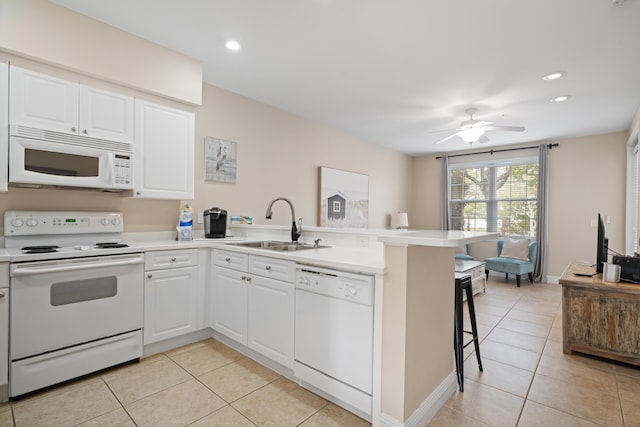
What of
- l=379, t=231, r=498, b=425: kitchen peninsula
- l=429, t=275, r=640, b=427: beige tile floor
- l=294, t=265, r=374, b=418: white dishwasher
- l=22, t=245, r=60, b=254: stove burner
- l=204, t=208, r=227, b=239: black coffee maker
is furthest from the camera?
l=204, t=208, r=227, b=239: black coffee maker

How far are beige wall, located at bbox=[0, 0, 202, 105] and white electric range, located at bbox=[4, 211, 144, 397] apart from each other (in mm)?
1131

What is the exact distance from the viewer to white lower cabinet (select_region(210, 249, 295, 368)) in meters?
2.05

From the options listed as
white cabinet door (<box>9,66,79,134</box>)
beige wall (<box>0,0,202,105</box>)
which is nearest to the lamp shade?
beige wall (<box>0,0,202,105</box>)

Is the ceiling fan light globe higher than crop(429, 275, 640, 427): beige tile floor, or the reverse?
the ceiling fan light globe

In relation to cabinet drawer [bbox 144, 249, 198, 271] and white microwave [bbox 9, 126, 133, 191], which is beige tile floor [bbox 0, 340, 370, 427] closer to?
cabinet drawer [bbox 144, 249, 198, 271]

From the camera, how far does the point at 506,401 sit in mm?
1919

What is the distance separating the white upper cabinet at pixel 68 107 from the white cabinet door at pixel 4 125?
2 centimetres

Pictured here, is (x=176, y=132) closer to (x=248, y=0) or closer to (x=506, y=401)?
(x=248, y=0)

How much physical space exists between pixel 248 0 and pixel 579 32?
8.24 ft

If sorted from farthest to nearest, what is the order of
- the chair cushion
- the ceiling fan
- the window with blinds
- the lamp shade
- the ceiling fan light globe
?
the lamp shade, the window with blinds, the chair cushion, the ceiling fan light globe, the ceiling fan

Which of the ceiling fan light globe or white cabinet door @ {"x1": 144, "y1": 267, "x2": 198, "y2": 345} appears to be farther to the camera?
the ceiling fan light globe

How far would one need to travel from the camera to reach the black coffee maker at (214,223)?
3.11 meters

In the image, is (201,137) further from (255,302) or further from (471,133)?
(471,133)

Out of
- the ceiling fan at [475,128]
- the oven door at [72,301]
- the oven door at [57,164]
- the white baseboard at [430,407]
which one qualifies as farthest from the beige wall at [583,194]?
the oven door at [57,164]
